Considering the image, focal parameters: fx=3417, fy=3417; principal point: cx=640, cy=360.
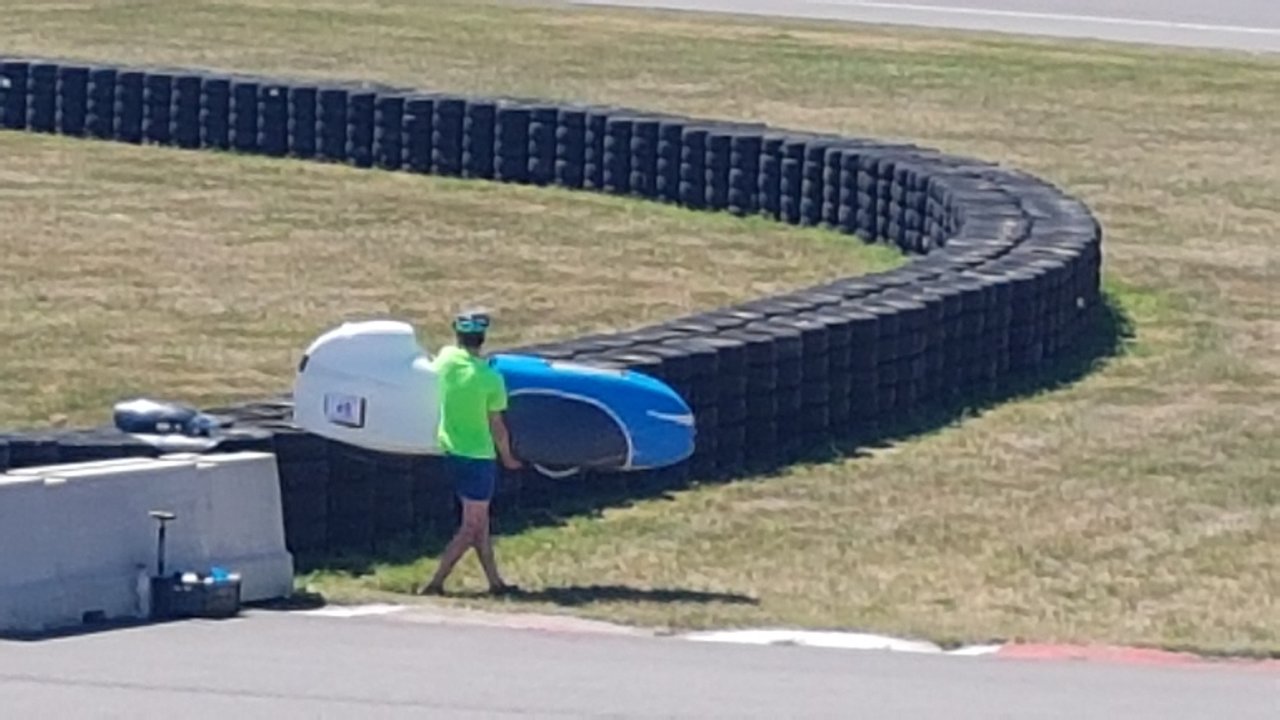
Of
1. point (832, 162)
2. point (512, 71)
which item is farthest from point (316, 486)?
point (512, 71)

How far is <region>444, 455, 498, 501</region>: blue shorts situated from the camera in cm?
1241

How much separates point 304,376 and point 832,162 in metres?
10.4

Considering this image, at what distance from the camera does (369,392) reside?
12.6m

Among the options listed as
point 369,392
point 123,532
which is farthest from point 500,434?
point 123,532

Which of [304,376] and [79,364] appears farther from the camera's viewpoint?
[79,364]

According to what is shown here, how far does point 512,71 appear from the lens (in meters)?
32.0

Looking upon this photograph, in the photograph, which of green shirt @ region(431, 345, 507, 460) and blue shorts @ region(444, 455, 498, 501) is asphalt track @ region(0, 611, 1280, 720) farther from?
green shirt @ region(431, 345, 507, 460)

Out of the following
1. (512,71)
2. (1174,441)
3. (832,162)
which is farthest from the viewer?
(512,71)

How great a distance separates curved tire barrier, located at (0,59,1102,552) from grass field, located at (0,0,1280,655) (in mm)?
341

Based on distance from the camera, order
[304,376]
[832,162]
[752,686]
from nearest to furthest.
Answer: [752,686] → [304,376] → [832,162]

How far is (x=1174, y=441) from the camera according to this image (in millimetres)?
16047

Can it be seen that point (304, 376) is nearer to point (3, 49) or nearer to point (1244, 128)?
point (1244, 128)

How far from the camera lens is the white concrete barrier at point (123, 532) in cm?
1123

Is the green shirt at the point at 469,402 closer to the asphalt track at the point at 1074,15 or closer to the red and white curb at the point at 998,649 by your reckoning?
the red and white curb at the point at 998,649
